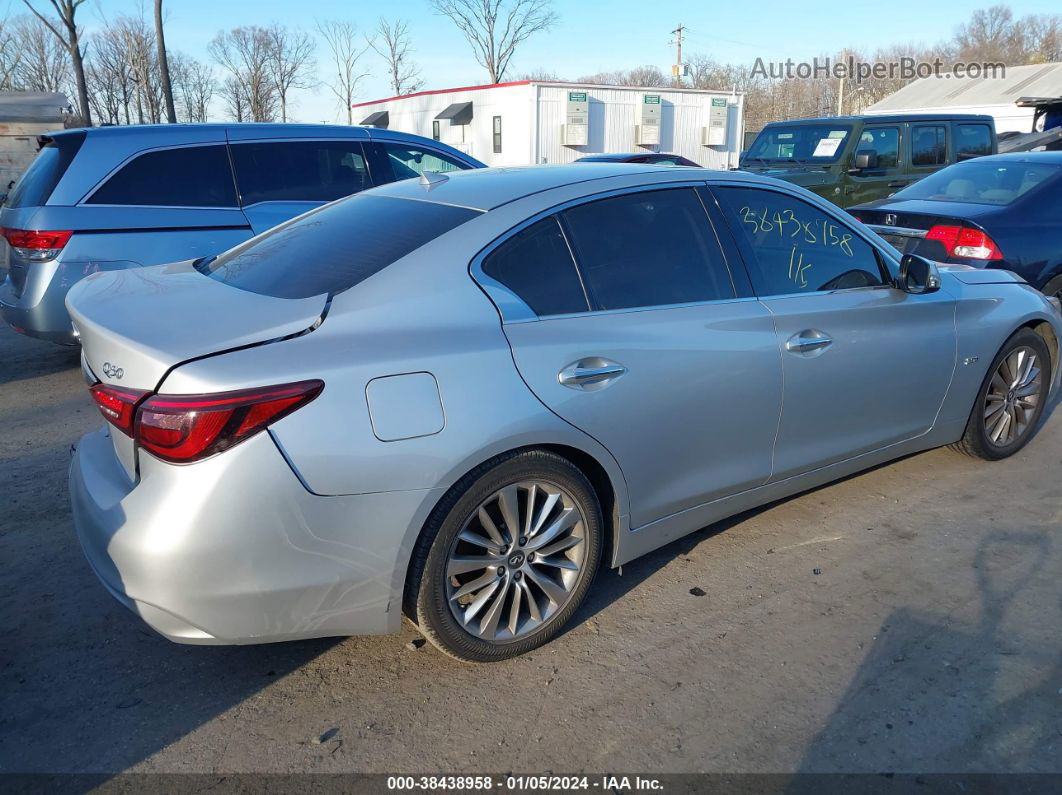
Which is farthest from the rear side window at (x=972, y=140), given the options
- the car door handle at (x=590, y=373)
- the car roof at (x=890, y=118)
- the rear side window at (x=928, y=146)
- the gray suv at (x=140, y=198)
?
the car door handle at (x=590, y=373)

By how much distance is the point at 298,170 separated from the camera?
6.54m

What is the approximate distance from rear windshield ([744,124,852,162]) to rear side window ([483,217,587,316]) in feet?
32.7

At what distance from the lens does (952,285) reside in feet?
13.8

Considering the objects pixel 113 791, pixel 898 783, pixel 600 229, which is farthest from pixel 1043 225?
pixel 113 791

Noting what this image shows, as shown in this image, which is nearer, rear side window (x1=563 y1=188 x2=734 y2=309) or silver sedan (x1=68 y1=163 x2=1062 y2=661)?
silver sedan (x1=68 y1=163 x2=1062 y2=661)

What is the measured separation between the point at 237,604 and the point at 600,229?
1.78 meters

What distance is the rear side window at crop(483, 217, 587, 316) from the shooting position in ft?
9.42

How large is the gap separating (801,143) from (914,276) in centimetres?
920

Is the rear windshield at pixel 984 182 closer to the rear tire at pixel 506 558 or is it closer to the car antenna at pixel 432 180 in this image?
the car antenna at pixel 432 180

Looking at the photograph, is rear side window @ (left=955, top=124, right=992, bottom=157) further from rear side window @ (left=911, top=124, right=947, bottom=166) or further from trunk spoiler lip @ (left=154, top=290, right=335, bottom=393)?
trunk spoiler lip @ (left=154, top=290, right=335, bottom=393)

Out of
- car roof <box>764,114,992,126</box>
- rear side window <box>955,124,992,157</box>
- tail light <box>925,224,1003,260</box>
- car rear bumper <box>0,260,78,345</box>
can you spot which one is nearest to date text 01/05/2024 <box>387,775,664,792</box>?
car rear bumper <box>0,260,78,345</box>

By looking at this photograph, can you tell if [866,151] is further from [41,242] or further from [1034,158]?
[41,242]

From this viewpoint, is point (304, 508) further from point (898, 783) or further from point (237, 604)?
point (898, 783)

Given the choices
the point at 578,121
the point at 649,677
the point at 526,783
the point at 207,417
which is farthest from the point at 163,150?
the point at 578,121
